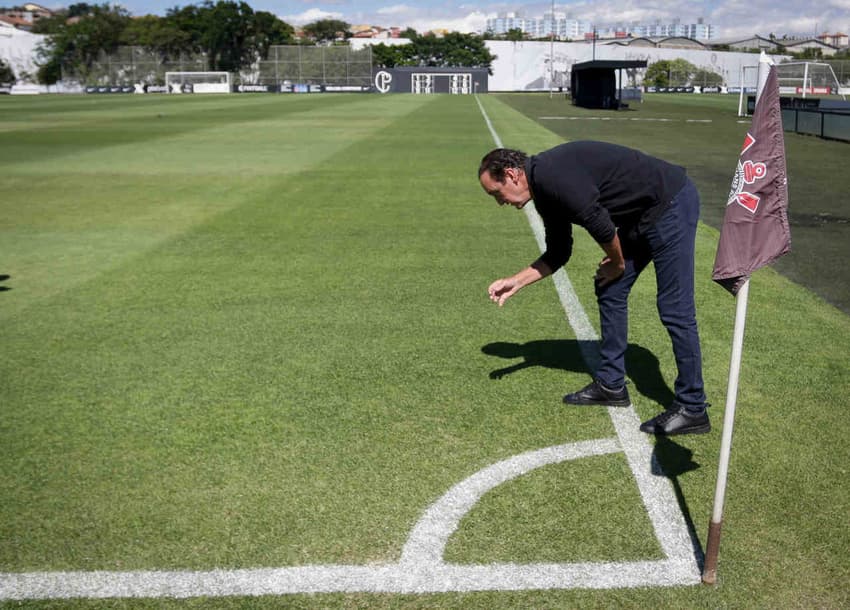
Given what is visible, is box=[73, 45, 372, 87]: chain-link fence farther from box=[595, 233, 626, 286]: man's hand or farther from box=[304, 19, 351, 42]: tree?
box=[595, 233, 626, 286]: man's hand

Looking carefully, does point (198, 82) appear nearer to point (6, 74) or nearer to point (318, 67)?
point (318, 67)

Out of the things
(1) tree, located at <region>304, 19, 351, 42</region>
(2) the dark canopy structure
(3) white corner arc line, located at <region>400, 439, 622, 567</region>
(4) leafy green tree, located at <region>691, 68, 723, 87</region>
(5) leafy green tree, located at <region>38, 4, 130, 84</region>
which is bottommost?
(3) white corner arc line, located at <region>400, 439, 622, 567</region>

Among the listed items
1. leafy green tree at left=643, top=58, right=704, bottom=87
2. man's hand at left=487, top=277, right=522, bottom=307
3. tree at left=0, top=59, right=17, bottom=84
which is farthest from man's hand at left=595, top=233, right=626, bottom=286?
tree at left=0, top=59, right=17, bottom=84

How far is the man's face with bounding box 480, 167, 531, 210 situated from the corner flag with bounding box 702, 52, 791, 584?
1097 mm

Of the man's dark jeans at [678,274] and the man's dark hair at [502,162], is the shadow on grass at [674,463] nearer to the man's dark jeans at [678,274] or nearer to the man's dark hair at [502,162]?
the man's dark jeans at [678,274]

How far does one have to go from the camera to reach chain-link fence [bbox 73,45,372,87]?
342 ft

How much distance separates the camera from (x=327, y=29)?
6806 inches

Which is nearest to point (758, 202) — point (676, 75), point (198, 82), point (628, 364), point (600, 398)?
point (600, 398)

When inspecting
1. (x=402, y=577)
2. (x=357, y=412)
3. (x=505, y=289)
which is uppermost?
(x=505, y=289)

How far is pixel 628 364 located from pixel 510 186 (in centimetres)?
223

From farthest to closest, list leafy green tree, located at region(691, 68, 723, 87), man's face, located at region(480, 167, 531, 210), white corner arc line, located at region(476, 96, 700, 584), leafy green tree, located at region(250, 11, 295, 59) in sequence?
leafy green tree, located at region(250, 11, 295, 59) → leafy green tree, located at region(691, 68, 723, 87) → man's face, located at region(480, 167, 531, 210) → white corner arc line, located at region(476, 96, 700, 584)

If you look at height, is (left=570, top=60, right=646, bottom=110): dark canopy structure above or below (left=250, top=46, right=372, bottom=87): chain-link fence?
below

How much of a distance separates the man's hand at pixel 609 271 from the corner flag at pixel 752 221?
111 cm

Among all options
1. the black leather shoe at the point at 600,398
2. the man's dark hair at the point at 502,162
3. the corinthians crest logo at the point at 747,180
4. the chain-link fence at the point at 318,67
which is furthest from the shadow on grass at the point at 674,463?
the chain-link fence at the point at 318,67
